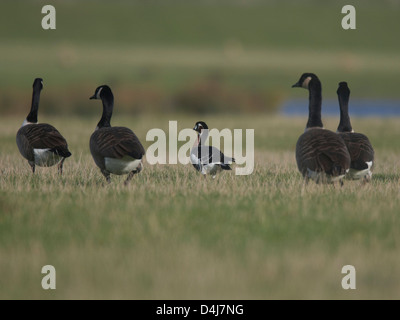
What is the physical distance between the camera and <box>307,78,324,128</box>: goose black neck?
12289mm

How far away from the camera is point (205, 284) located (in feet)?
21.5

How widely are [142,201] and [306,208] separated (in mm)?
2491

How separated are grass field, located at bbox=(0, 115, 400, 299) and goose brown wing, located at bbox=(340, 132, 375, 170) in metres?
0.49

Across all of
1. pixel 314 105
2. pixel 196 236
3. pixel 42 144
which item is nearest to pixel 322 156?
pixel 314 105

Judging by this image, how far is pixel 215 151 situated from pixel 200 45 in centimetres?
7659

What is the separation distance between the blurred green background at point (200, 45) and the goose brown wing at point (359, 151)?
38803 millimetres

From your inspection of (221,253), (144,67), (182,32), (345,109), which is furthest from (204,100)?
(182,32)

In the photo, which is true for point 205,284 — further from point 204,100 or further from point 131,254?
point 204,100

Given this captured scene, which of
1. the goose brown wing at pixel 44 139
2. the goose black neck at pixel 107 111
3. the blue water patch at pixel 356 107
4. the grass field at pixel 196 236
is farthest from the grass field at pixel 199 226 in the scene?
the blue water patch at pixel 356 107

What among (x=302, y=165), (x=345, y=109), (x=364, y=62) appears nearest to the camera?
(x=302, y=165)

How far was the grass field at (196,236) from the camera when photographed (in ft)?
21.8

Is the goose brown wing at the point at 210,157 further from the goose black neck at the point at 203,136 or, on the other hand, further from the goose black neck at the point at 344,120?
the goose black neck at the point at 344,120

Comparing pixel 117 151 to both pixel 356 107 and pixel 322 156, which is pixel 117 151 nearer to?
pixel 322 156

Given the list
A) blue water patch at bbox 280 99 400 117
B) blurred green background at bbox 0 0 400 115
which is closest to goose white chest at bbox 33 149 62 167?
blue water patch at bbox 280 99 400 117
